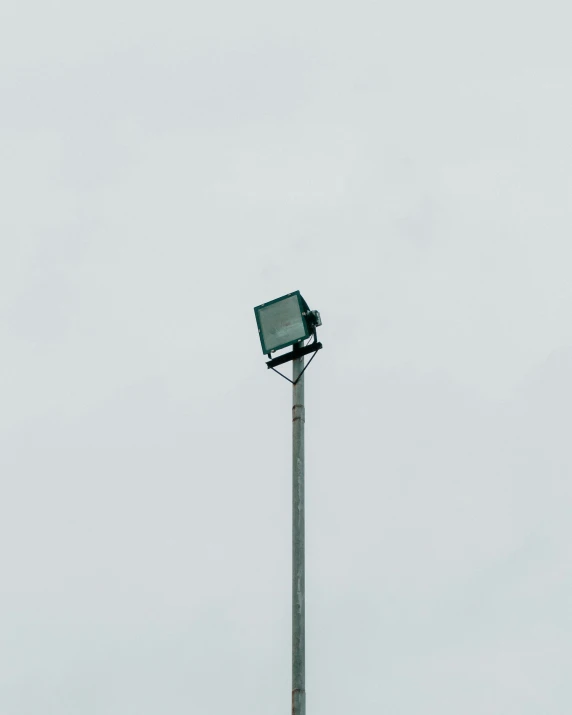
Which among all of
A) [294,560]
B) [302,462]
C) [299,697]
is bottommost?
[299,697]

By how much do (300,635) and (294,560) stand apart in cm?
→ 76

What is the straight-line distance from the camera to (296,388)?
12.0 m

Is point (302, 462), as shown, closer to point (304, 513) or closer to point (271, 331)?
point (304, 513)

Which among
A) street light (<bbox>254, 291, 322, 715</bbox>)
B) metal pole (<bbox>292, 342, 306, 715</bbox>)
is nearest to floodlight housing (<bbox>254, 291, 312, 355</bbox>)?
street light (<bbox>254, 291, 322, 715</bbox>)

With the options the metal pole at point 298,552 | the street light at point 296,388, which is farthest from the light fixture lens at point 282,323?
the metal pole at point 298,552

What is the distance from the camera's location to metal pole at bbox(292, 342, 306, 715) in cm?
1046

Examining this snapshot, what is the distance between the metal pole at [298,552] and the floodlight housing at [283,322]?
153 mm

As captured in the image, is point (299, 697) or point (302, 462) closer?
point (299, 697)

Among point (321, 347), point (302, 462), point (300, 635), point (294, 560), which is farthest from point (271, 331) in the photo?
point (300, 635)

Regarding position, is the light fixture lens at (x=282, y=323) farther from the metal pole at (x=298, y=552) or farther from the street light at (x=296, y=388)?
the metal pole at (x=298, y=552)

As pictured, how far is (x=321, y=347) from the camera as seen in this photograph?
1230cm

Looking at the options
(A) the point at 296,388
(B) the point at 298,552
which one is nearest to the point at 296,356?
(A) the point at 296,388

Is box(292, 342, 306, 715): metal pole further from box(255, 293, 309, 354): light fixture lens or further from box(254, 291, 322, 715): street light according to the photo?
box(255, 293, 309, 354): light fixture lens

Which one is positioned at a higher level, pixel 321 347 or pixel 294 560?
pixel 321 347
